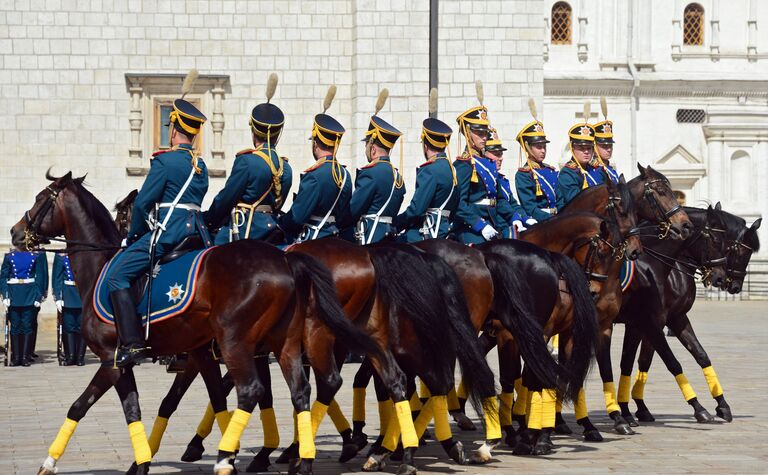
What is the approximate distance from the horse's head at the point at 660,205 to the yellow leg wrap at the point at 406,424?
3.71 m

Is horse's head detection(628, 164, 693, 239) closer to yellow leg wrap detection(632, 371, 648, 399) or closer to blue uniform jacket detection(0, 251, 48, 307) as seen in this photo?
yellow leg wrap detection(632, 371, 648, 399)

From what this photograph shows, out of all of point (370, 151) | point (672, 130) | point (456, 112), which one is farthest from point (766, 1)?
point (370, 151)

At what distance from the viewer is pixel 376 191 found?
10.8 metres

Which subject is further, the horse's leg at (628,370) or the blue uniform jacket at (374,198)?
the horse's leg at (628,370)

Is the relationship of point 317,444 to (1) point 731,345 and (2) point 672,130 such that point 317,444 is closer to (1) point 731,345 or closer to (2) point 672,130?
(1) point 731,345

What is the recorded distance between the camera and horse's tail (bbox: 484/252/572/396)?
1004 cm

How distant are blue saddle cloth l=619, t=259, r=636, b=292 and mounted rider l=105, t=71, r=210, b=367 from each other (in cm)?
407

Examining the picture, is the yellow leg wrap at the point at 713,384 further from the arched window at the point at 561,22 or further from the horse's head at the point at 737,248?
the arched window at the point at 561,22

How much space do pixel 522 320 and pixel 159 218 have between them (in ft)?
8.70

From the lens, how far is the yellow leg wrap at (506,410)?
10.9m

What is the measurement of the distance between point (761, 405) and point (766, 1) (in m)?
39.6

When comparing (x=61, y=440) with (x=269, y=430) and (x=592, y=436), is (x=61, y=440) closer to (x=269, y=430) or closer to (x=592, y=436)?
Result: (x=269, y=430)

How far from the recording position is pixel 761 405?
13609 millimetres

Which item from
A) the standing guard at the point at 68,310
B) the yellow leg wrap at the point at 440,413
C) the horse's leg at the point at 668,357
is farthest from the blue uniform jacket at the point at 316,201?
the standing guard at the point at 68,310
